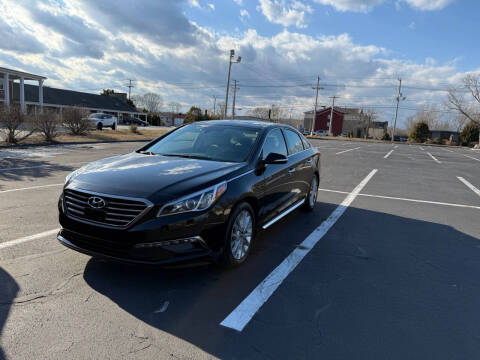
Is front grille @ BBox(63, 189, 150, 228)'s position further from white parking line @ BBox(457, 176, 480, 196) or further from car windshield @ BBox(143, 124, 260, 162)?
white parking line @ BBox(457, 176, 480, 196)

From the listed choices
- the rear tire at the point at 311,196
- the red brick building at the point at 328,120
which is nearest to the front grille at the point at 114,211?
the rear tire at the point at 311,196

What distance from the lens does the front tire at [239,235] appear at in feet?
11.4

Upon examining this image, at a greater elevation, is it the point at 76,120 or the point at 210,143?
the point at 210,143

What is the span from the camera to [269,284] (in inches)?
135

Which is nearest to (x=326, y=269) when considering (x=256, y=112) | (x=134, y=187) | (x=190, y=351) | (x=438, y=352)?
(x=438, y=352)

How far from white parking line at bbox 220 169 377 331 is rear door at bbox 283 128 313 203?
0.65 m

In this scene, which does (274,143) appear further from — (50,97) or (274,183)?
(50,97)

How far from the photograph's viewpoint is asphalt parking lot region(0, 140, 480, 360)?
249 centimetres

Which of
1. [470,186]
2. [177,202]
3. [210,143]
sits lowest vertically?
[470,186]

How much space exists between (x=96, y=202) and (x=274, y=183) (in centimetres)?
219

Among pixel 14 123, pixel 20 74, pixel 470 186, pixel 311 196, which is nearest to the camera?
pixel 311 196

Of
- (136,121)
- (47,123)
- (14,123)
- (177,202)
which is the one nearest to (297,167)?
(177,202)

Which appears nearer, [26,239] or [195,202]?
[195,202]

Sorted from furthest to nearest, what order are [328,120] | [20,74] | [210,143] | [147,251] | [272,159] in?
[328,120]
[20,74]
[210,143]
[272,159]
[147,251]
